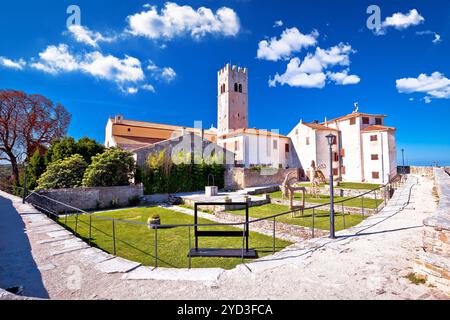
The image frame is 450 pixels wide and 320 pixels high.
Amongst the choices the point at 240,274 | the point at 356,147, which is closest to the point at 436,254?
the point at 240,274

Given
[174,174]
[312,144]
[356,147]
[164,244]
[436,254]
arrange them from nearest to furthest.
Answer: [436,254] → [164,244] → [174,174] → [356,147] → [312,144]

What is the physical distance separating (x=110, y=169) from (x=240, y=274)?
690 inches

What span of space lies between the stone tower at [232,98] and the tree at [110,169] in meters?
31.1

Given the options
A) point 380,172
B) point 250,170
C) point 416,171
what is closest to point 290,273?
point 250,170

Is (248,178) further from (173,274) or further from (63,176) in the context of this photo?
(173,274)

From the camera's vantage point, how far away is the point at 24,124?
2280 cm

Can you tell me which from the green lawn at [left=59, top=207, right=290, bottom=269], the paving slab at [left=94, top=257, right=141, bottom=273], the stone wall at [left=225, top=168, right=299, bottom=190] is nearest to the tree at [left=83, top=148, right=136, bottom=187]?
the green lawn at [left=59, top=207, right=290, bottom=269]

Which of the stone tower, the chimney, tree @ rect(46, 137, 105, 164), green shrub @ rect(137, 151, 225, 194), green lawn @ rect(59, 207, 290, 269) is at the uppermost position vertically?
the stone tower

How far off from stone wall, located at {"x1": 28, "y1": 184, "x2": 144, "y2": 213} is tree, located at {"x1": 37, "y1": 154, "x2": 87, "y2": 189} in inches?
62.8

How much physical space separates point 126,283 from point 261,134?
32.8m

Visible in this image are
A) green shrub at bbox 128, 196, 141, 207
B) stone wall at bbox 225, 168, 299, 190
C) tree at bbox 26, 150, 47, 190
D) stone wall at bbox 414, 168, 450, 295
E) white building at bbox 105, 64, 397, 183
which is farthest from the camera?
white building at bbox 105, 64, 397, 183

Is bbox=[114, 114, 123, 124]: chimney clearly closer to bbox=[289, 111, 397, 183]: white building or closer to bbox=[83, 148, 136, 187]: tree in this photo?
bbox=[83, 148, 136, 187]: tree

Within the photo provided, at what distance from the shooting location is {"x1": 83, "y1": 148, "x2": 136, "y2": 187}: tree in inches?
692
